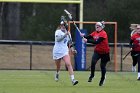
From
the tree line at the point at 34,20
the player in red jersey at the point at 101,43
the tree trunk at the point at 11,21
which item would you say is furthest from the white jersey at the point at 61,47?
the tree trunk at the point at 11,21

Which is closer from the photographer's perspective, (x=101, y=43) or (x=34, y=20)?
(x=101, y=43)

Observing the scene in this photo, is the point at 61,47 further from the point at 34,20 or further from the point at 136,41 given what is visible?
the point at 34,20

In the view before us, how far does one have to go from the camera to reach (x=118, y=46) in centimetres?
3441

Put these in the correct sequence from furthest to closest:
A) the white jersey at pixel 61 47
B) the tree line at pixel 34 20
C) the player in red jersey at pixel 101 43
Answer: the tree line at pixel 34 20 → the white jersey at pixel 61 47 → the player in red jersey at pixel 101 43

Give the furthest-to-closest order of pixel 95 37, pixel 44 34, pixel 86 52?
1. pixel 44 34
2. pixel 86 52
3. pixel 95 37

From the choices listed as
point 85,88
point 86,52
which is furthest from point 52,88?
point 86,52

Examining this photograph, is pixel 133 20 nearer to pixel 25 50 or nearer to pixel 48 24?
pixel 48 24

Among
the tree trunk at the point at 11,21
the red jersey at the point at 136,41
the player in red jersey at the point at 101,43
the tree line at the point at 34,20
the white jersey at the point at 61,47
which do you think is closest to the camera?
the player in red jersey at the point at 101,43

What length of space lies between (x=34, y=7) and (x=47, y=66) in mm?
4208

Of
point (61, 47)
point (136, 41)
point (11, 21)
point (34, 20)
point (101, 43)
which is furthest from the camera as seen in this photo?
point (34, 20)

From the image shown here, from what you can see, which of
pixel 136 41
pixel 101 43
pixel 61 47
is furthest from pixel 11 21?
pixel 101 43

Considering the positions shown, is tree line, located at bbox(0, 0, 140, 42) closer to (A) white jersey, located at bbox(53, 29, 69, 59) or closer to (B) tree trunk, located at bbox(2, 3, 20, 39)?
(B) tree trunk, located at bbox(2, 3, 20, 39)

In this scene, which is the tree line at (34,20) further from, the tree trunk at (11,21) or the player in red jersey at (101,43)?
the player in red jersey at (101,43)

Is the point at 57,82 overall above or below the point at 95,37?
below
